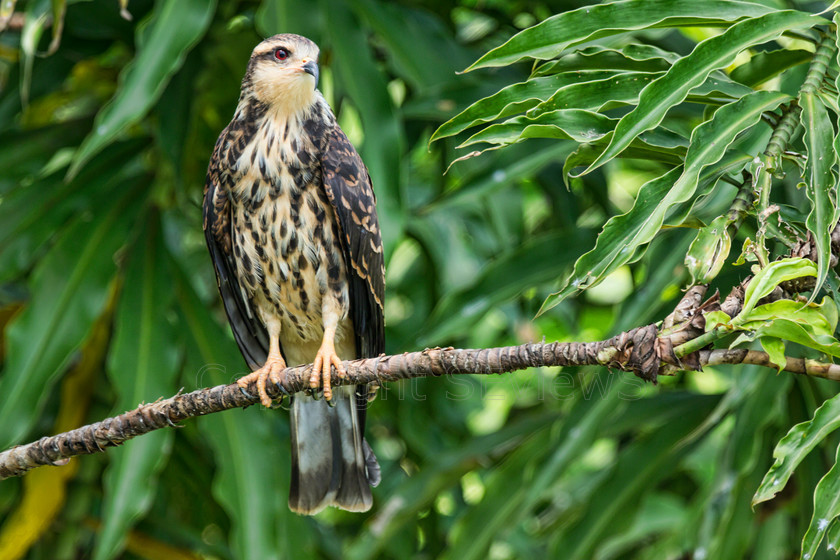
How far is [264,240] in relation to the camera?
2977 mm

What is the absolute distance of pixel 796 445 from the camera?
1773mm

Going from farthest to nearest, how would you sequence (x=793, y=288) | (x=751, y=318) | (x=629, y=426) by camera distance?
(x=629, y=426) → (x=793, y=288) → (x=751, y=318)

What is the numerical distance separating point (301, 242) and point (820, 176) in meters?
1.67

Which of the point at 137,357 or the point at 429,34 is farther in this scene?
the point at 429,34

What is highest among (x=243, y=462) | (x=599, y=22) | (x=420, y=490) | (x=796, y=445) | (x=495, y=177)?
(x=599, y=22)

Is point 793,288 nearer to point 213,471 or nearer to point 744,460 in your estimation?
point 744,460

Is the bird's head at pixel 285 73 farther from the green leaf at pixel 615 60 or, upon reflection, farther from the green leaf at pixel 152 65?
the green leaf at pixel 615 60

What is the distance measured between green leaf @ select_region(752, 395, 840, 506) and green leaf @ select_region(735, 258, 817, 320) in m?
0.32

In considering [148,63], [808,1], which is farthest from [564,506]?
[148,63]

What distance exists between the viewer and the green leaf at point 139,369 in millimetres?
3246

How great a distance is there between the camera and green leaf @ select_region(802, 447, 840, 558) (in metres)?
1.76

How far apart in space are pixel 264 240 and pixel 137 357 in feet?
2.84

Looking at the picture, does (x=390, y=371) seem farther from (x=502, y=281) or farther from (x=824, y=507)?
(x=502, y=281)

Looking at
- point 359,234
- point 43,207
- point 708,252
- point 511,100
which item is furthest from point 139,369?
point 708,252
